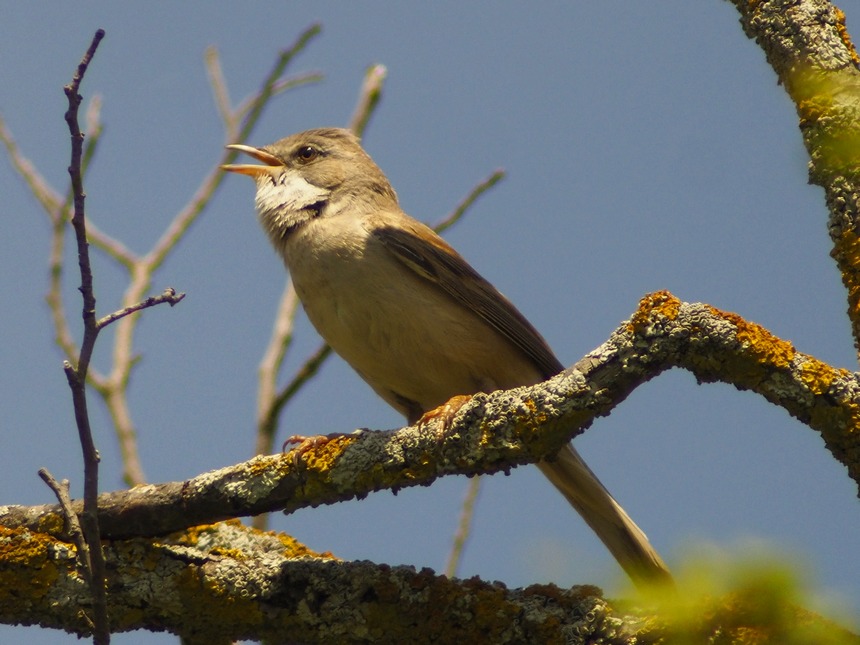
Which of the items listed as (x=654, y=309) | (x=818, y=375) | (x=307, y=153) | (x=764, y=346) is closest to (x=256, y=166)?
(x=307, y=153)

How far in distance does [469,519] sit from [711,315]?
8.25 ft

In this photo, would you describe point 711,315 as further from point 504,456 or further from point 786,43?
point 786,43

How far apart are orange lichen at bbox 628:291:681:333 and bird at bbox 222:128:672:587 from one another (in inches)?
66.4

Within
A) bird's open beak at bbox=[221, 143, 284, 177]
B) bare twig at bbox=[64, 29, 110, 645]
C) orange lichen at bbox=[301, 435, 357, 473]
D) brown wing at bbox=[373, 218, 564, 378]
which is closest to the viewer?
bare twig at bbox=[64, 29, 110, 645]

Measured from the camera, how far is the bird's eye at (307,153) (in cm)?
679

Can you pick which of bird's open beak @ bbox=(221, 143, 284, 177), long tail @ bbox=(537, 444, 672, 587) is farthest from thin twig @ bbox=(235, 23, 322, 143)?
long tail @ bbox=(537, 444, 672, 587)

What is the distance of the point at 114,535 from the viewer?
3.93 m

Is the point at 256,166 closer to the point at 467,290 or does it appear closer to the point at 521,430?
the point at 467,290

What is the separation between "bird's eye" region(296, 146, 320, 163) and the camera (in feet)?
22.3

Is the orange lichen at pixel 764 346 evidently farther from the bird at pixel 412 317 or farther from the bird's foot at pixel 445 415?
the bird at pixel 412 317

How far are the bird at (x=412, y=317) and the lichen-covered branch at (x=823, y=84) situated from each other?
1937 mm

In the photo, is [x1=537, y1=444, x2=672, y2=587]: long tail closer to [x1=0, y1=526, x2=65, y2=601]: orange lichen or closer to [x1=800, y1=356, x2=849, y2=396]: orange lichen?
[x1=800, y1=356, x2=849, y2=396]: orange lichen

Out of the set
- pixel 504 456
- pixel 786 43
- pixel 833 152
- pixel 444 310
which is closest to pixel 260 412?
pixel 444 310

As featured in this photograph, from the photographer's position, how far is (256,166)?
6.69 metres
